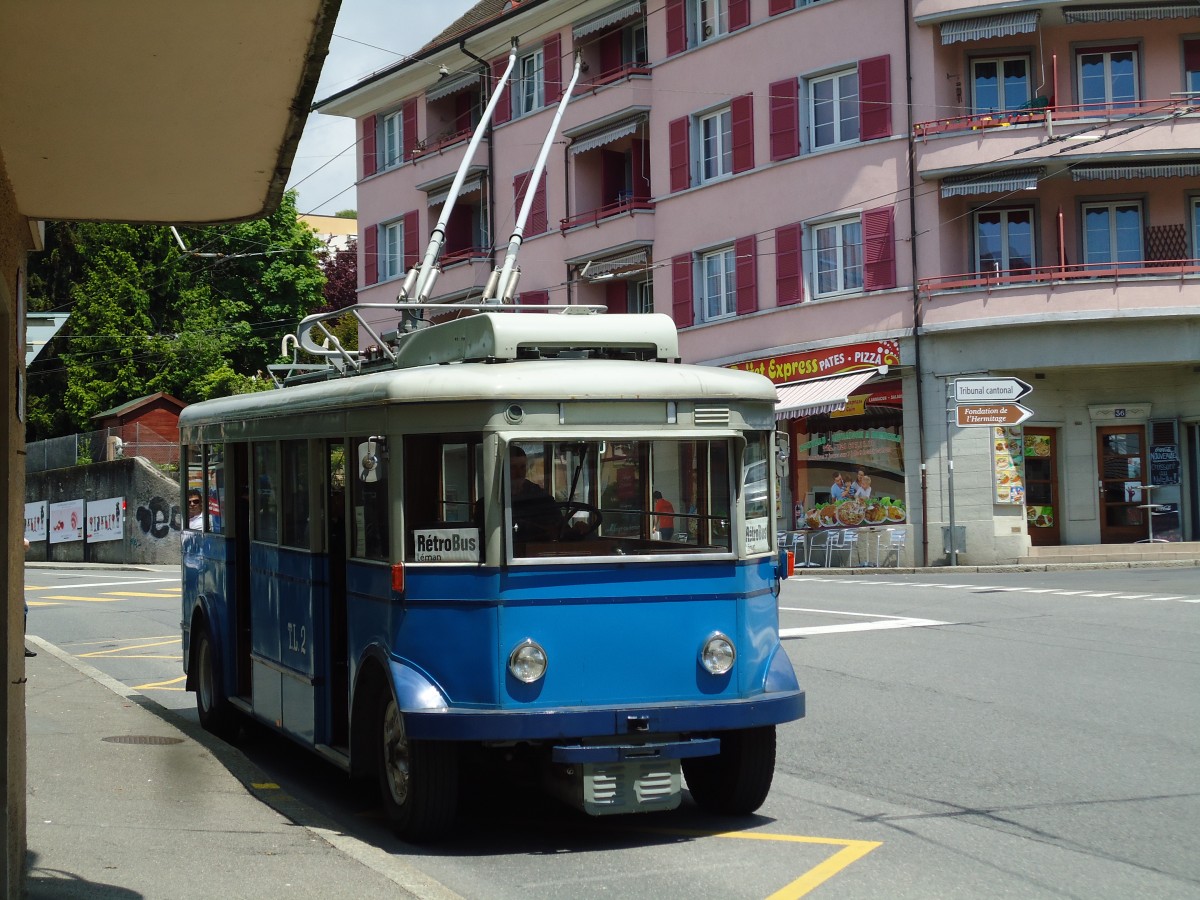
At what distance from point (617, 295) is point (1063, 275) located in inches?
527

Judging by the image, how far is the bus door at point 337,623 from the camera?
901 cm

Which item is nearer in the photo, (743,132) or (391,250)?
(743,132)

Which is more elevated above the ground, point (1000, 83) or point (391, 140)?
point (391, 140)

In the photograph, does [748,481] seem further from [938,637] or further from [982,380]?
[982,380]

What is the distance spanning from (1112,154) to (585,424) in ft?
84.2

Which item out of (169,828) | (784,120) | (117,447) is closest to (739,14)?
(784,120)

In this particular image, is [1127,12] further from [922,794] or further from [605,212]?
[922,794]

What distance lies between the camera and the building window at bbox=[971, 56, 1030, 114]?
106ft

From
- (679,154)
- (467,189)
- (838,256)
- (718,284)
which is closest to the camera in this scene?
(838,256)

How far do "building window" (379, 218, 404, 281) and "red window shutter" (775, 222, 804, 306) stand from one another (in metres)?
16.6

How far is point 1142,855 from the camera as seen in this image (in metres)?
7.20

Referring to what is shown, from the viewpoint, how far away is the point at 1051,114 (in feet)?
102

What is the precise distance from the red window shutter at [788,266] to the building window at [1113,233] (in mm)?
6063

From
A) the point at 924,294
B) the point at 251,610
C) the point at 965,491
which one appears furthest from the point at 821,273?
the point at 251,610
